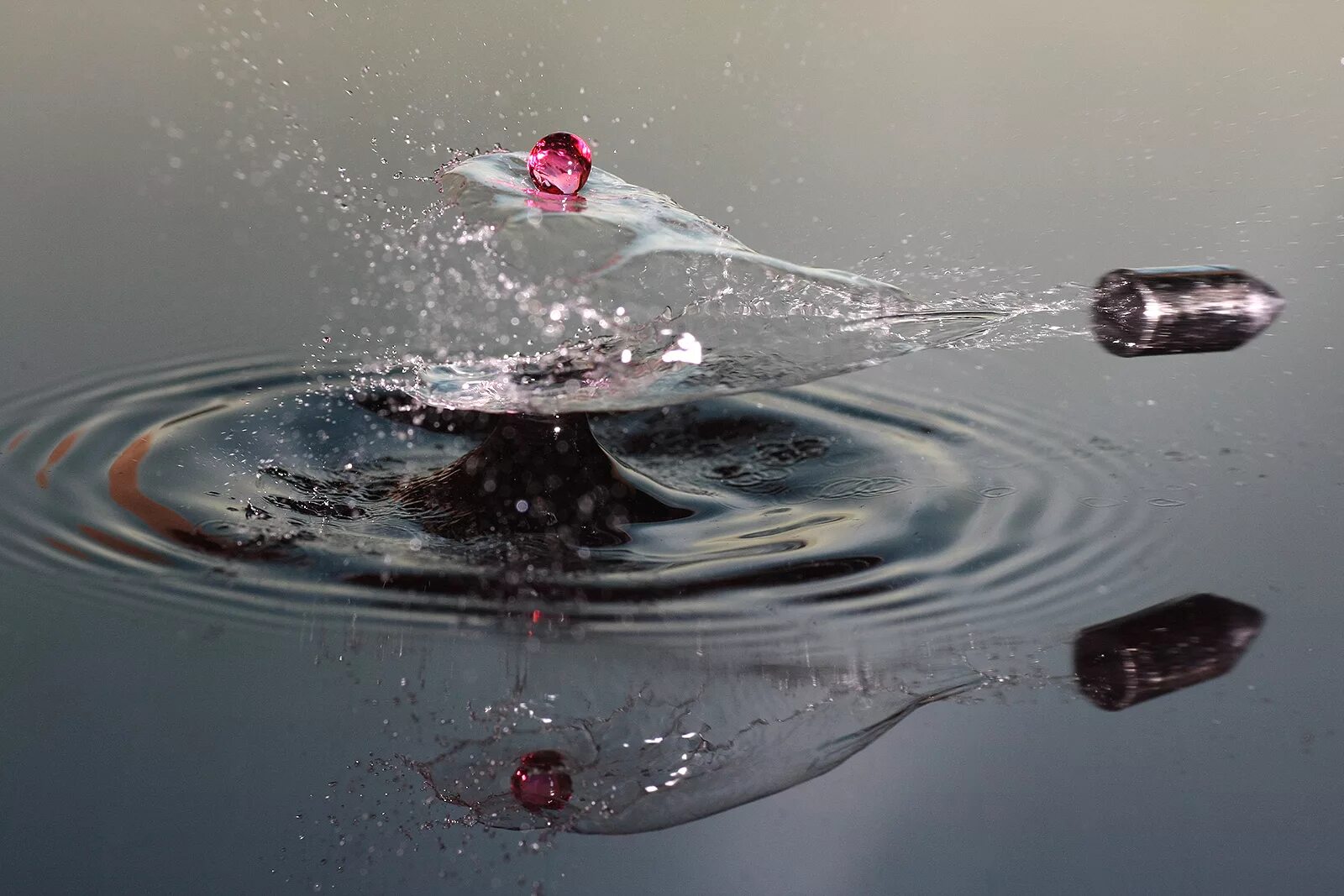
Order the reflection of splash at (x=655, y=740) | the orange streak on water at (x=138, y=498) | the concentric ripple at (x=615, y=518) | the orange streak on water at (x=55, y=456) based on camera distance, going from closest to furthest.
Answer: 1. the reflection of splash at (x=655, y=740)
2. the concentric ripple at (x=615, y=518)
3. the orange streak on water at (x=138, y=498)
4. the orange streak on water at (x=55, y=456)

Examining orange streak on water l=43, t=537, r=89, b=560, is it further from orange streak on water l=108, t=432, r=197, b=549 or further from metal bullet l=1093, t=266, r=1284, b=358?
metal bullet l=1093, t=266, r=1284, b=358

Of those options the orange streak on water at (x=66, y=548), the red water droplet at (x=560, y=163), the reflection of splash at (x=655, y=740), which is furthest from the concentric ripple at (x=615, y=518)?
the red water droplet at (x=560, y=163)

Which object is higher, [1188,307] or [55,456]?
[1188,307]

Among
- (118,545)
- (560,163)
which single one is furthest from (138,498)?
(560,163)

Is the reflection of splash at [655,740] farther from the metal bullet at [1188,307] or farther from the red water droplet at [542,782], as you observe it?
the metal bullet at [1188,307]

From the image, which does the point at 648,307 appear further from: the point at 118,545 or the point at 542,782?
the point at 542,782

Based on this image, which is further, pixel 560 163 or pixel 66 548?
pixel 560 163

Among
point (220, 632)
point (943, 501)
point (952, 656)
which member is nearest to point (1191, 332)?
point (943, 501)
